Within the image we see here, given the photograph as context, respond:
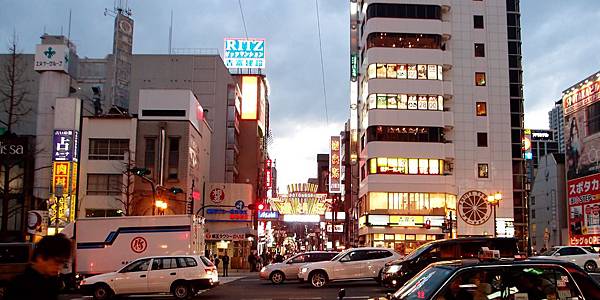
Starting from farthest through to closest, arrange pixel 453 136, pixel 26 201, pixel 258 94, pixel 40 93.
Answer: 1. pixel 258 94
2. pixel 453 136
3. pixel 40 93
4. pixel 26 201

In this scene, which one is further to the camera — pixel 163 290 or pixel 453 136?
pixel 453 136

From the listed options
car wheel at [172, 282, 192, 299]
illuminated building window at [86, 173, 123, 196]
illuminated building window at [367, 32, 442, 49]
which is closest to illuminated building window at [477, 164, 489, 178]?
illuminated building window at [367, 32, 442, 49]

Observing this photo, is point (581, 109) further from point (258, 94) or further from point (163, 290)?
point (163, 290)

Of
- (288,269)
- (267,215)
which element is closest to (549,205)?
(267,215)

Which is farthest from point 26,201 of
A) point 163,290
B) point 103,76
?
point 163,290

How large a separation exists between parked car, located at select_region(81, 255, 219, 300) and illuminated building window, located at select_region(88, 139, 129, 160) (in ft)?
114

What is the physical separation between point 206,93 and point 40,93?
67.9 feet

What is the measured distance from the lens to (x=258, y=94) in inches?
3455

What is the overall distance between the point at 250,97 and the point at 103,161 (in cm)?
3461

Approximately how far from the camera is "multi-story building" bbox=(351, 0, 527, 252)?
63688mm

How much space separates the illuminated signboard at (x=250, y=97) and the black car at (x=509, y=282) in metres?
79.2

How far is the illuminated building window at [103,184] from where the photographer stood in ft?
182

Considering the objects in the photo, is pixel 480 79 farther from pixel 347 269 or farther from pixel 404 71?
pixel 347 269

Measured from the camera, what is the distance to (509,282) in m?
7.95
